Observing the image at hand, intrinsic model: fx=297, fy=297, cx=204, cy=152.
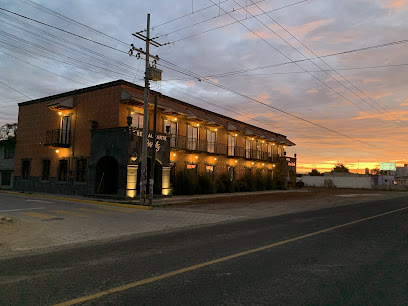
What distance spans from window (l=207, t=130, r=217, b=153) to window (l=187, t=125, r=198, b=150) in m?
2.24

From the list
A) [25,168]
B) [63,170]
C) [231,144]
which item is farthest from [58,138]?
[231,144]

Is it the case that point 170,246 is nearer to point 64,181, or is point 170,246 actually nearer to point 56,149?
point 64,181

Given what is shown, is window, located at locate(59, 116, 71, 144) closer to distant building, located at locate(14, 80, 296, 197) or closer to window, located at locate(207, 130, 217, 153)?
distant building, located at locate(14, 80, 296, 197)

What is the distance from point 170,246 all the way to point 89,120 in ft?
64.9

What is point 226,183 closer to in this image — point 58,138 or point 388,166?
point 58,138

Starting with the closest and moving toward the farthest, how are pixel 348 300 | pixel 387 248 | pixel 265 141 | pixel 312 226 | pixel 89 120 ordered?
pixel 348 300, pixel 387 248, pixel 312 226, pixel 89 120, pixel 265 141

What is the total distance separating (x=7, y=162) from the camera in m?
32.8

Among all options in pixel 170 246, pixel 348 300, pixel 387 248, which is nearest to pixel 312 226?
pixel 387 248

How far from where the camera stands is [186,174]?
26.6 metres

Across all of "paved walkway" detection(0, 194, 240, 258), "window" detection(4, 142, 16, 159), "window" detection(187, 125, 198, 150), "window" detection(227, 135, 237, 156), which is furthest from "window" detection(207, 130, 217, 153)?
"window" detection(4, 142, 16, 159)

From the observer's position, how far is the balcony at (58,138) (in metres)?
25.6

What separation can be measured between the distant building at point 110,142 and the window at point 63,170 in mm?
87

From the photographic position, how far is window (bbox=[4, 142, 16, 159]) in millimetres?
32834

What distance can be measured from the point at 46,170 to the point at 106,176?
27.3 ft
